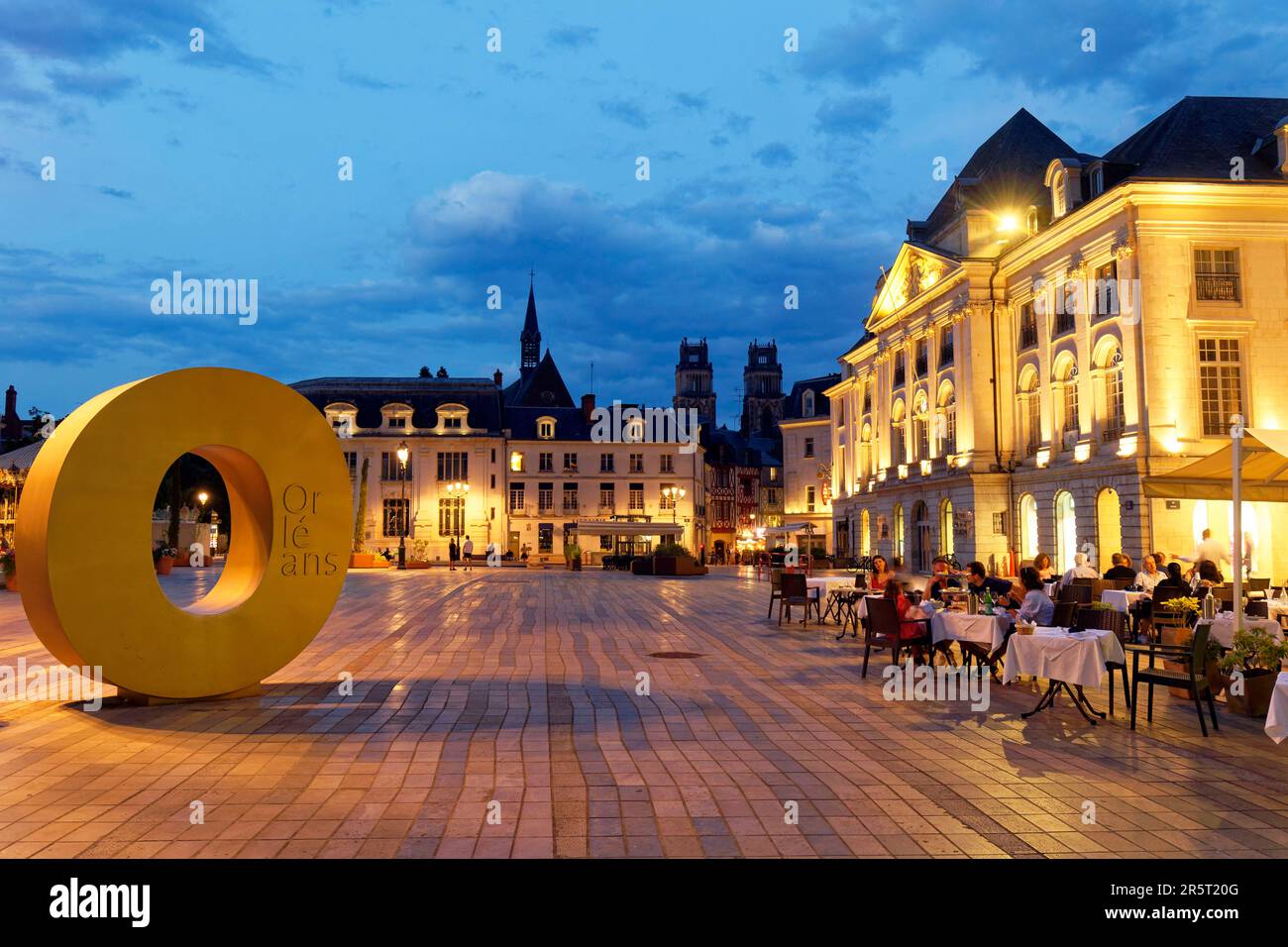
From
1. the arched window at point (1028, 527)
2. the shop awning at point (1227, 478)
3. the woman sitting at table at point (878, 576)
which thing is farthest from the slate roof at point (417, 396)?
the shop awning at point (1227, 478)

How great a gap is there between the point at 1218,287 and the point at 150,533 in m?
29.6

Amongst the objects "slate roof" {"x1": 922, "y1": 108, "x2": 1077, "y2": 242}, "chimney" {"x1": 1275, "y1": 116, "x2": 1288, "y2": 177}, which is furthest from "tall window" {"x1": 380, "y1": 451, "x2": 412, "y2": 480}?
"chimney" {"x1": 1275, "y1": 116, "x2": 1288, "y2": 177}

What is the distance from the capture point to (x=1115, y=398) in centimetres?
2886

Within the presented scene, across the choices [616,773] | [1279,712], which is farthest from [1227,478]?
[616,773]

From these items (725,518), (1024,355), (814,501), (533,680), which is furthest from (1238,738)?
(725,518)

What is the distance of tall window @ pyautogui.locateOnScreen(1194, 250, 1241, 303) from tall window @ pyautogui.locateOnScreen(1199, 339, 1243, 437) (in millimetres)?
1395

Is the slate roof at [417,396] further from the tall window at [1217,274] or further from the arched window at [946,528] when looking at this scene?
the tall window at [1217,274]

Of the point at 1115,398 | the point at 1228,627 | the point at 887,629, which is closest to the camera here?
the point at 1228,627

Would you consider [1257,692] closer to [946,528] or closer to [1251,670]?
[1251,670]

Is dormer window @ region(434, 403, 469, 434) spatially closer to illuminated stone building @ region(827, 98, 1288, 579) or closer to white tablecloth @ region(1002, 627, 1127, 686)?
illuminated stone building @ region(827, 98, 1288, 579)

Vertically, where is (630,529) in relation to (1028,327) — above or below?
below

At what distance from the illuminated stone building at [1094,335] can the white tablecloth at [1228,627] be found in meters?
15.2

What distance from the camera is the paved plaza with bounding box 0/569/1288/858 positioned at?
5.11 meters
